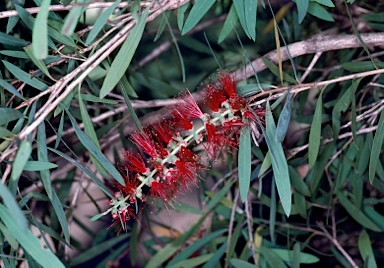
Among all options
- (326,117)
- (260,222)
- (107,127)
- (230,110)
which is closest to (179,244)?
(260,222)

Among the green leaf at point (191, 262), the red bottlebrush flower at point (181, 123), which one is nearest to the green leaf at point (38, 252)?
the red bottlebrush flower at point (181, 123)

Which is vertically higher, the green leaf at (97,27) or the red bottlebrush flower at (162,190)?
the green leaf at (97,27)

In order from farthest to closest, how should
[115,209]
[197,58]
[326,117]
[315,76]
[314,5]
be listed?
[197,58] < [315,76] < [326,117] < [314,5] < [115,209]

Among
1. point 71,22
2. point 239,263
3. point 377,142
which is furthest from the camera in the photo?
point 239,263

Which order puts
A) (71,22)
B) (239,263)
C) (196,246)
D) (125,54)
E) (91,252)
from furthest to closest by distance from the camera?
(91,252) < (196,246) < (239,263) < (125,54) < (71,22)

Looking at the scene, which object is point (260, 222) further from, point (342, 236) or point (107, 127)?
point (107, 127)

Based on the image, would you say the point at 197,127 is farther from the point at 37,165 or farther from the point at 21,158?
the point at 21,158

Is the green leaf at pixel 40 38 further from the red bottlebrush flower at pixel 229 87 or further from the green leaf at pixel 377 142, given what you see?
the green leaf at pixel 377 142

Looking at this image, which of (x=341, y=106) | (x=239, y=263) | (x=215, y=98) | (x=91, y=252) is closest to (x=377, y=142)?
(x=341, y=106)
